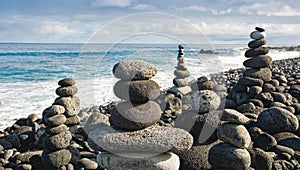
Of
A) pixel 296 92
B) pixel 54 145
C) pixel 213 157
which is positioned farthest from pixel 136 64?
pixel 296 92

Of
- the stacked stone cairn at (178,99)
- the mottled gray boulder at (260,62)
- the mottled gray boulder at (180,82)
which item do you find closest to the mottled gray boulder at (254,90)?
the mottled gray boulder at (260,62)

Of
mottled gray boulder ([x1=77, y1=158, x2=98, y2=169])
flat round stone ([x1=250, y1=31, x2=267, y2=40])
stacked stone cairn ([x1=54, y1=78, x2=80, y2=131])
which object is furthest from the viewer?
flat round stone ([x1=250, y1=31, x2=267, y2=40])

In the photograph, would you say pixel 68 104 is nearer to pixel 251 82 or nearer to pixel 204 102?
pixel 204 102

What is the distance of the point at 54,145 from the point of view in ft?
22.6

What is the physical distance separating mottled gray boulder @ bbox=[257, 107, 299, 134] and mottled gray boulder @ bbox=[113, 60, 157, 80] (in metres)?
4.05

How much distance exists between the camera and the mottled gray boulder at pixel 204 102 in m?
6.95

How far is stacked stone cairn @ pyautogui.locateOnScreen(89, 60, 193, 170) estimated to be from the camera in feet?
17.1

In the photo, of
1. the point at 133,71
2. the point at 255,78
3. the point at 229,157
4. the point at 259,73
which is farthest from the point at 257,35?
the point at 133,71

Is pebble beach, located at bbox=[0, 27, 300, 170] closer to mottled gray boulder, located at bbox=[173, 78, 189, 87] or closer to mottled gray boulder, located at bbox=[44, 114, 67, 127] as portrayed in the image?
mottled gray boulder, located at bbox=[44, 114, 67, 127]

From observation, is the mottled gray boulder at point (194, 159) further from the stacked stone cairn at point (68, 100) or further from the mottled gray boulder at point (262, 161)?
the stacked stone cairn at point (68, 100)

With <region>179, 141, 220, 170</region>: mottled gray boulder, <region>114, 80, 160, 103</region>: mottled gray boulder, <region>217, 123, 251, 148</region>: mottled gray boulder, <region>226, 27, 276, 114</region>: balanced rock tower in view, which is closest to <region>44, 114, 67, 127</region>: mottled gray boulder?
<region>114, 80, 160, 103</region>: mottled gray boulder

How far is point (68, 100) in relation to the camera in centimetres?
911

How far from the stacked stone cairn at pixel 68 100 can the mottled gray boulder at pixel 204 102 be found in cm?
350

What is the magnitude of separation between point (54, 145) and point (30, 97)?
12076 mm
